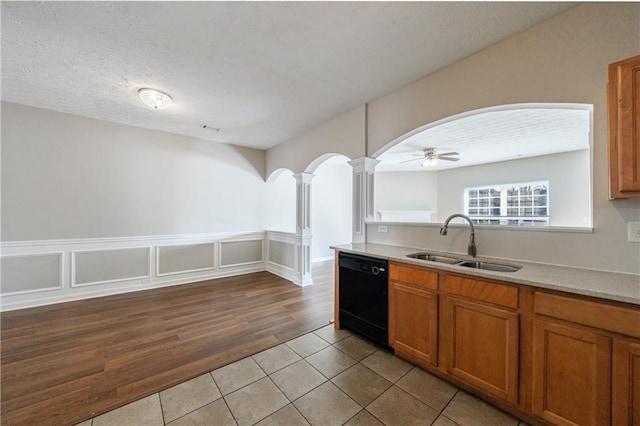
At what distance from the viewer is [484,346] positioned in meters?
1.67

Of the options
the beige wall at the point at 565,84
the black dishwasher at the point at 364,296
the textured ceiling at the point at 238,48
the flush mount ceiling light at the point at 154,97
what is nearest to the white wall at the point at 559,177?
the beige wall at the point at 565,84

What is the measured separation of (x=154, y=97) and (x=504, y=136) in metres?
5.27

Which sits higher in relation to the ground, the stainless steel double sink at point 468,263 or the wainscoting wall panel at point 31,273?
the stainless steel double sink at point 468,263

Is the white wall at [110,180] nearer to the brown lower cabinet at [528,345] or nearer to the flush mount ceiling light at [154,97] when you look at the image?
the flush mount ceiling light at [154,97]

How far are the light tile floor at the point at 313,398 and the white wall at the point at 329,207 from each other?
4.48m

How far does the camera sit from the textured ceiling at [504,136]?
3.22 metres

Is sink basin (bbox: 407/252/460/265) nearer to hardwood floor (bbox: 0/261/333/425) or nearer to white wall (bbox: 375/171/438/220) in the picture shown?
hardwood floor (bbox: 0/261/333/425)

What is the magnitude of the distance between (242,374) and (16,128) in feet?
14.4

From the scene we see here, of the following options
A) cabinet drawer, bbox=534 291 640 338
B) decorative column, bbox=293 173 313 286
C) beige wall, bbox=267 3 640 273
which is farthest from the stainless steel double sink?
decorative column, bbox=293 173 313 286

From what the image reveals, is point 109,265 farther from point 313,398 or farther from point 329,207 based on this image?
point 329,207

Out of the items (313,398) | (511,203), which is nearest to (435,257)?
(313,398)

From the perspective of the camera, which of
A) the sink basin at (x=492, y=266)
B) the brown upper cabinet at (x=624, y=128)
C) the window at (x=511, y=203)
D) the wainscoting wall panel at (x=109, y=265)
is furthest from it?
the window at (x=511, y=203)

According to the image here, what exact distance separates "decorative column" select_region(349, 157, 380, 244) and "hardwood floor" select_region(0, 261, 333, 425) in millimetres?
1197

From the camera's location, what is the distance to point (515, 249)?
6.48ft
